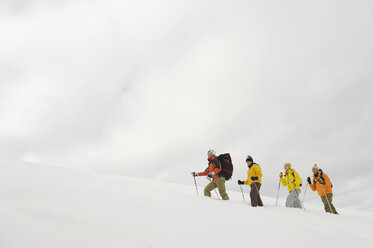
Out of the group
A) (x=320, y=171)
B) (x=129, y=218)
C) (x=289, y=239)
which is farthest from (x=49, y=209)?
(x=320, y=171)

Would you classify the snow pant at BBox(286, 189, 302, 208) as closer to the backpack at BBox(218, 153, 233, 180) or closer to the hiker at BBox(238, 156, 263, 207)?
the hiker at BBox(238, 156, 263, 207)

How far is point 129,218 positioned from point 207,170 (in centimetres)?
471

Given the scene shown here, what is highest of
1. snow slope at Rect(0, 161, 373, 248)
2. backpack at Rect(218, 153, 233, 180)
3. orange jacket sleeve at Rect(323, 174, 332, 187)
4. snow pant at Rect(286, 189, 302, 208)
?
backpack at Rect(218, 153, 233, 180)

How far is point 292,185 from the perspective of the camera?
373 inches

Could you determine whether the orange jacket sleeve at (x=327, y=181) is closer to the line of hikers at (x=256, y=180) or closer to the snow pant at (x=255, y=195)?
the line of hikers at (x=256, y=180)

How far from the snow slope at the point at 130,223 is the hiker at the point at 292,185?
8.25 ft

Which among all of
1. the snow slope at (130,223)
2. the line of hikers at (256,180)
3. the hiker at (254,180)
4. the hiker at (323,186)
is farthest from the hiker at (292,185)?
the snow slope at (130,223)

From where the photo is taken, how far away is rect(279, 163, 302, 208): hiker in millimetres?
9242

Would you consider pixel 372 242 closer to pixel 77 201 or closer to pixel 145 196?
pixel 145 196

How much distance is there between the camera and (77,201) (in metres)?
4.55

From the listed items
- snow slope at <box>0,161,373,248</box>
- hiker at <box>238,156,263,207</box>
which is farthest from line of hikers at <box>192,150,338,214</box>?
snow slope at <box>0,161,373,248</box>

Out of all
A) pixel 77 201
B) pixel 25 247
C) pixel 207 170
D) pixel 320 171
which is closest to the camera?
pixel 25 247

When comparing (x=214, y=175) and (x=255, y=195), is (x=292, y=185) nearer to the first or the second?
(x=255, y=195)

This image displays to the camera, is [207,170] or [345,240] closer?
[345,240]
